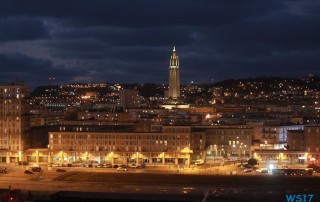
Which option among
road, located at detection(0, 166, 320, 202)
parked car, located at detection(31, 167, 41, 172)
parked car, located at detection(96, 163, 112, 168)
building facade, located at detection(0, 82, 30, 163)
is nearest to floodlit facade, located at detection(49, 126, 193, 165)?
A: parked car, located at detection(96, 163, 112, 168)

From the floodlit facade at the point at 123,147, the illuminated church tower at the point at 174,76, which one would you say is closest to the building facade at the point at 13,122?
the floodlit facade at the point at 123,147

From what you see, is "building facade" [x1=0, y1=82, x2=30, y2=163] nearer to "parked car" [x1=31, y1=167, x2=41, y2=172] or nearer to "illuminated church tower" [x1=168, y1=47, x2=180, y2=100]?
"parked car" [x1=31, y1=167, x2=41, y2=172]

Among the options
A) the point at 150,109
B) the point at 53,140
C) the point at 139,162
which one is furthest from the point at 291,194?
the point at 150,109

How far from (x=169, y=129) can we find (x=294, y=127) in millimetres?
21086

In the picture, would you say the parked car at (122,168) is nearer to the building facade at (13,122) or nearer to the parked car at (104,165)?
the parked car at (104,165)

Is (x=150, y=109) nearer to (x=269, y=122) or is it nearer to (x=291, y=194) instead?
(x=269, y=122)

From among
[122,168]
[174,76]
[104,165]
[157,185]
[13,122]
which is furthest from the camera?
[174,76]

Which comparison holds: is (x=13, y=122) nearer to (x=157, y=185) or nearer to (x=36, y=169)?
(x=36, y=169)

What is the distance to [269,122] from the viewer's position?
95.3 m

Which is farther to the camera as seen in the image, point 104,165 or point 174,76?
point 174,76

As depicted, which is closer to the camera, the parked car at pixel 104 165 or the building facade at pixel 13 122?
the parked car at pixel 104 165

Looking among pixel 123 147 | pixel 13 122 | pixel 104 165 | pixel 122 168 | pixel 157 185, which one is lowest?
pixel 157 185

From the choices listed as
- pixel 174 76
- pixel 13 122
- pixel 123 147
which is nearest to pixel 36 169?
pixel 13 122

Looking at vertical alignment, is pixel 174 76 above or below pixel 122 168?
above
